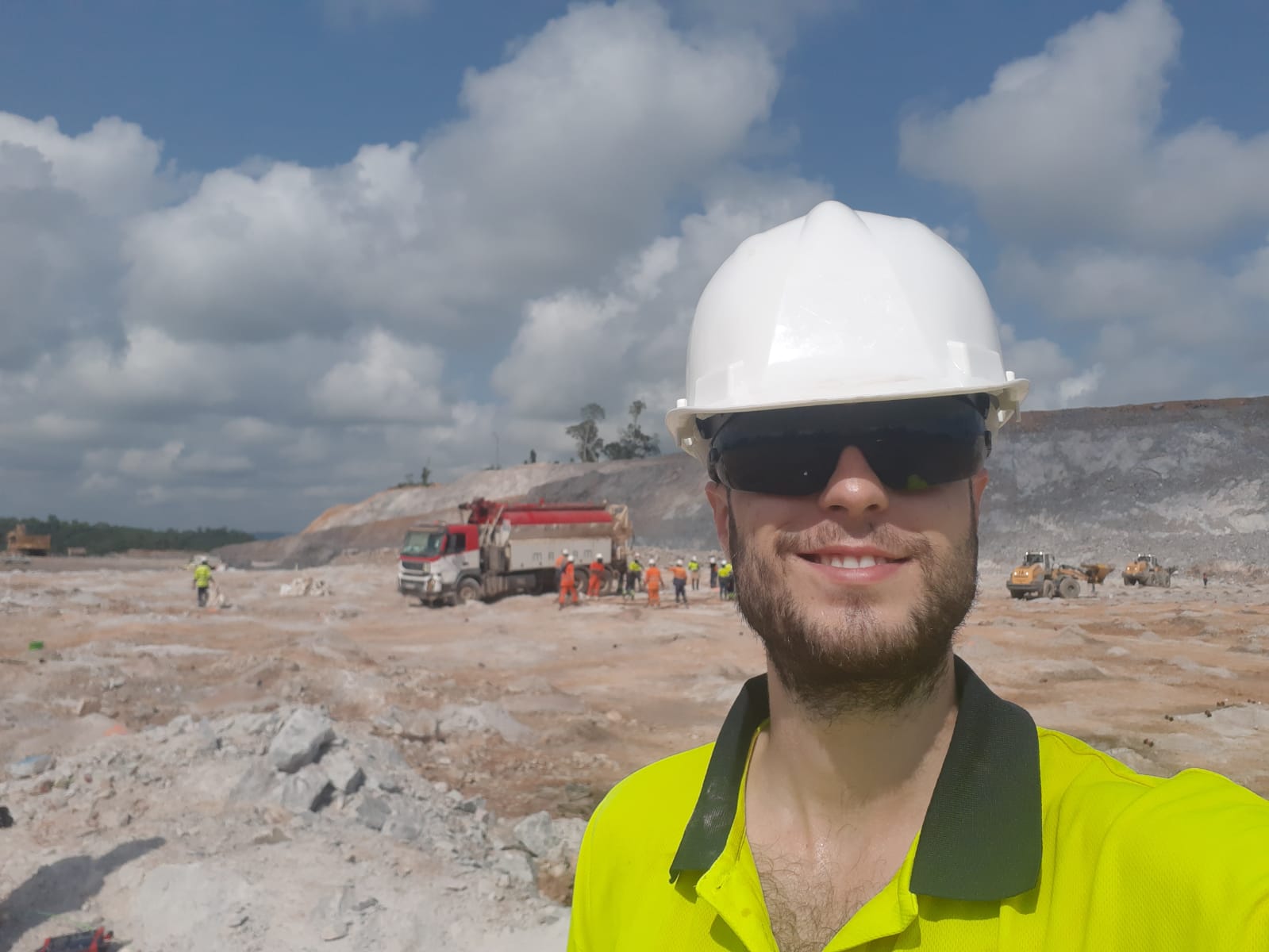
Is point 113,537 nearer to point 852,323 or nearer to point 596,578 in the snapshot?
point 596,578

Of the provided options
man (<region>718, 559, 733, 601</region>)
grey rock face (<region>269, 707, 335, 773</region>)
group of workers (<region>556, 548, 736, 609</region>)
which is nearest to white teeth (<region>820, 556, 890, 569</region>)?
grey rock face (<region>269, 707, 335, 773</region>)

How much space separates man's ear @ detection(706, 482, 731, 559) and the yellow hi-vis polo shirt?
46cm

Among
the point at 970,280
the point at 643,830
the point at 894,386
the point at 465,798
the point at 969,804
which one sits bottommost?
the point at 465,798

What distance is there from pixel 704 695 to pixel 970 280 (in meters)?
12.1

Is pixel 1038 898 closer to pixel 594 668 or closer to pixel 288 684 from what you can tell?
pixel 288 684

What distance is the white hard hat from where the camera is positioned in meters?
1.83

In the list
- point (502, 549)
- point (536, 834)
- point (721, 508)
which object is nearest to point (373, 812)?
point (536, 834)

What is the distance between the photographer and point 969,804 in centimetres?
146

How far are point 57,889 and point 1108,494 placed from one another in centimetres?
4620

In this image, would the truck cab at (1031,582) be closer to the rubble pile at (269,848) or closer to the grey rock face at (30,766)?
the rubble pile at (269,848)

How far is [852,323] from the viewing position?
1871 mm

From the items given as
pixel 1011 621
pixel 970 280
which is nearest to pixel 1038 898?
pixel 970 280

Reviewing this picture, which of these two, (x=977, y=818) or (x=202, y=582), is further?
(x=202, y=582)

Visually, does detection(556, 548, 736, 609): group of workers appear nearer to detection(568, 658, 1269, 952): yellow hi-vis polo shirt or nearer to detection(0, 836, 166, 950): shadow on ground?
detection(0, 836, 166, 950): shadow on ground
